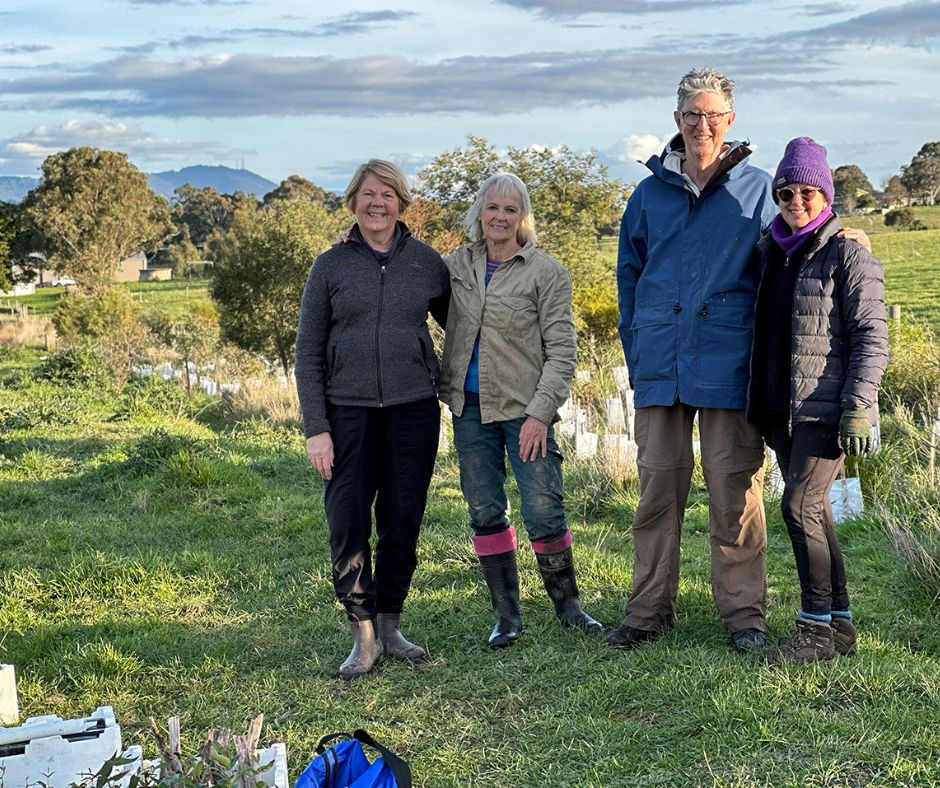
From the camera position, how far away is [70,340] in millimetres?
22531

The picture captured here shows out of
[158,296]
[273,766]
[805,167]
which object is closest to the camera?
[273,766]

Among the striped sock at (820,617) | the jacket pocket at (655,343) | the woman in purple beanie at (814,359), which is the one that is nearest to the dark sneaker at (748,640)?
the woman in purple beanie at (814,359)

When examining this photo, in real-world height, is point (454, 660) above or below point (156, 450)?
below

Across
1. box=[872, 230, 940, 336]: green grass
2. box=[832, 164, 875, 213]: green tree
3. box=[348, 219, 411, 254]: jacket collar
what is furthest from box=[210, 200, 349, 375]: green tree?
box=[832, 164, 875, 213]: green tree

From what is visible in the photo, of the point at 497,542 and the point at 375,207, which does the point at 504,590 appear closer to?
the point at 497,542

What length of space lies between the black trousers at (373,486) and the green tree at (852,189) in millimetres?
58677

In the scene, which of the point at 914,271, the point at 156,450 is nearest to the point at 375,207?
the point at 156,450

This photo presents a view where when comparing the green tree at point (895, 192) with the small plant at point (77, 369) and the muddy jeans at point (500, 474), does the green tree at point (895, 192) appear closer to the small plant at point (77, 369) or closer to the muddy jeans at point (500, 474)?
the small plant at point (77, 369)

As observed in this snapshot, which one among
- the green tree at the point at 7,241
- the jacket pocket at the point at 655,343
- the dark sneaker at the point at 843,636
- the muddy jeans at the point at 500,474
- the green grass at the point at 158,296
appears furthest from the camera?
the green tree at the point at 7,241

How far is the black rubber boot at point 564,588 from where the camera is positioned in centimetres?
488

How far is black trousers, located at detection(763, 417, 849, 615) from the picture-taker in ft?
13.6

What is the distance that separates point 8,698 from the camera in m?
4.18

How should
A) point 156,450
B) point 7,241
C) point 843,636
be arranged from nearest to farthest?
1. point 843,636
2. point 156,450
3. point 7,241

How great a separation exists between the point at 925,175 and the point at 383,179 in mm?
66715
